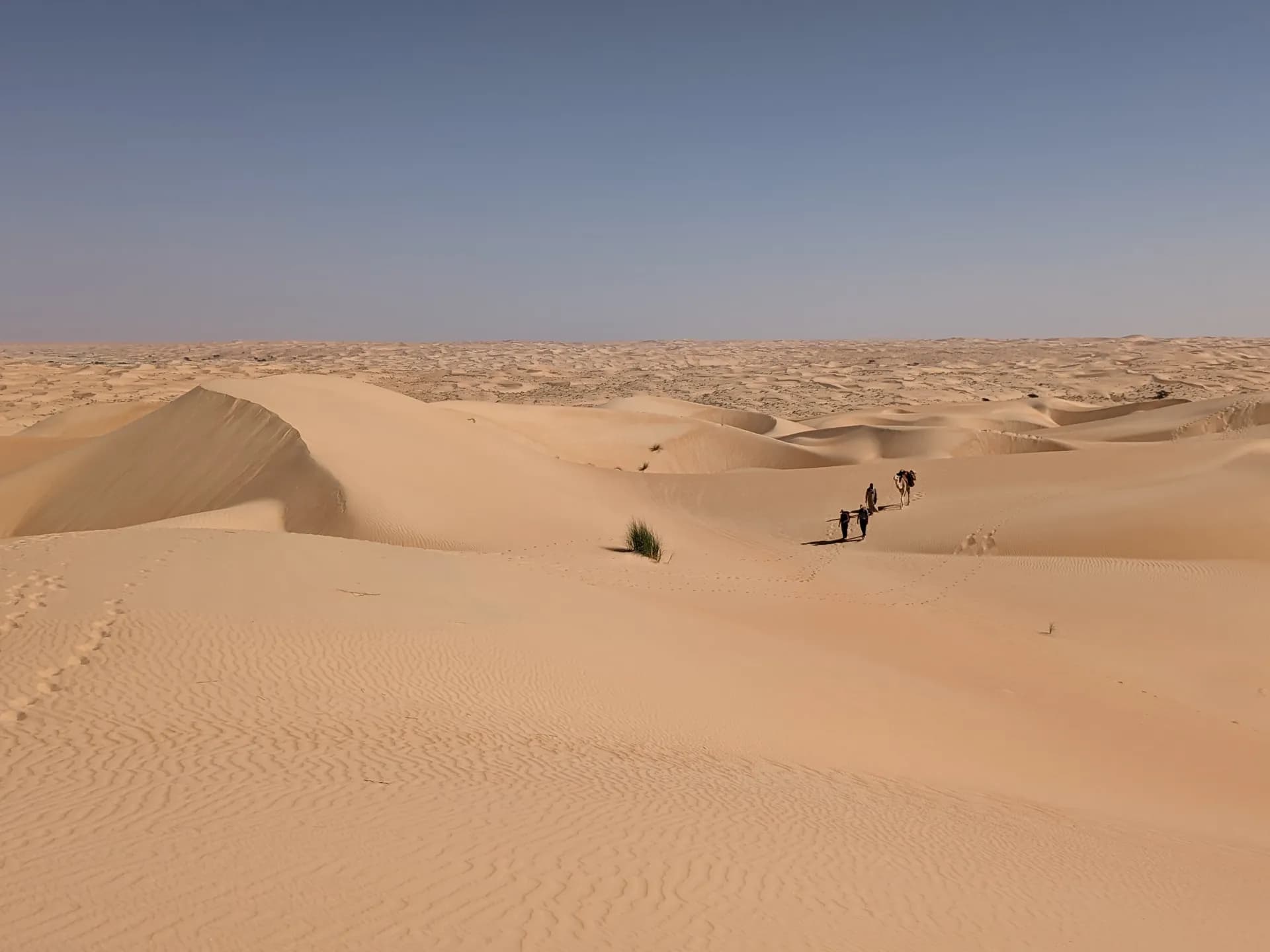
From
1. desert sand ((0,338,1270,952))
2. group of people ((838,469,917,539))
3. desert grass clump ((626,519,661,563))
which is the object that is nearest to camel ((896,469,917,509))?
group of people ((838,469,917,539))

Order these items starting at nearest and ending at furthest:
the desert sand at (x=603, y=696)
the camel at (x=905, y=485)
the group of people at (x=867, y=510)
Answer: the desert sand at (x=603, y=696), the group of people at (x=867, y=510), the camel at (x=905, y=485)

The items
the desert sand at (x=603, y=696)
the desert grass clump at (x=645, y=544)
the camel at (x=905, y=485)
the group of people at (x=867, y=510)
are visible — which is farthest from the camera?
the camel at (x=905, y=485)

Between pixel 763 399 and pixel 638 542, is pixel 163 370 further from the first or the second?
pixel 638 542

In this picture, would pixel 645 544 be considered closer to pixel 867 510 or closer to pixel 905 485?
pixel 867 510

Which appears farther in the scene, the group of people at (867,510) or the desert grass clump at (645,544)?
the group of people at (867,510)

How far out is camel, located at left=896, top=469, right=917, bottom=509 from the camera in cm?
2297

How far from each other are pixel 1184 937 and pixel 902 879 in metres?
1.43

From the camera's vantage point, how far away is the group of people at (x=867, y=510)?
811 inches

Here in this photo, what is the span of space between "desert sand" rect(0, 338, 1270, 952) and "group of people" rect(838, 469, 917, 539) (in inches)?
16.0

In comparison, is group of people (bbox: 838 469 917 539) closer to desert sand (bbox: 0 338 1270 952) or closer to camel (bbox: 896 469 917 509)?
camel (bbox: 896 469 917 509)

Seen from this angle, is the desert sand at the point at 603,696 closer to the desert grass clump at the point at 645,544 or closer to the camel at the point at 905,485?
the desert grass clump at the point at 645,544

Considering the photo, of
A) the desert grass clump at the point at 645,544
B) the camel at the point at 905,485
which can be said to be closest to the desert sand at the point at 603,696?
the desert grass clump at the point at 645,544

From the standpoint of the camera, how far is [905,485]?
75.8 ft

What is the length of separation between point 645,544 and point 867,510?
6.31 meters
